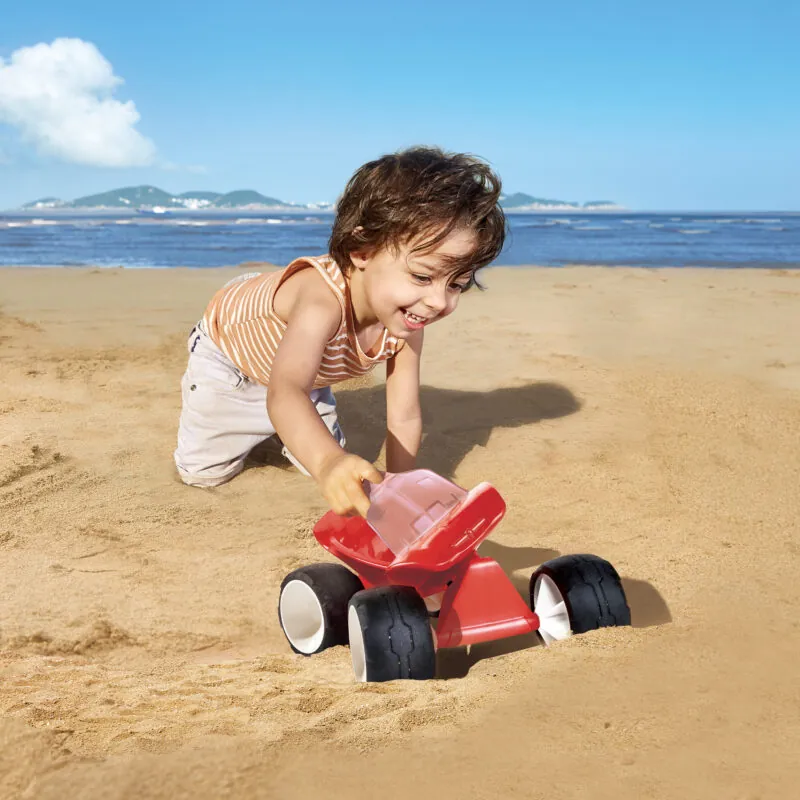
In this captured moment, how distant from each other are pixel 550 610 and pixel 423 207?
994mm

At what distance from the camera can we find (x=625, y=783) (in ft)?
3.89

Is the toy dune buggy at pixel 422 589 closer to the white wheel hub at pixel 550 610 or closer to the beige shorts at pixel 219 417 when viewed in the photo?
the white wheel hub at pixel 550 610

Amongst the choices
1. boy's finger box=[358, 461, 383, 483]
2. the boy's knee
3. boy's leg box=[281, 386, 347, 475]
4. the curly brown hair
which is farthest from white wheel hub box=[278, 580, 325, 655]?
boy's leg box=[281, 386, 347, 475]

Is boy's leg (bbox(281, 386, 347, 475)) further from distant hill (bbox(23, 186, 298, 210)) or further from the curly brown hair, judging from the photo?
distant hill (bbox(23, 186, 298, 210))

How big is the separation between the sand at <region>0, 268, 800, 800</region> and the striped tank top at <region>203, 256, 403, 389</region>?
0.45 metres

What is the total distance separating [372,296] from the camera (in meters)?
2.20

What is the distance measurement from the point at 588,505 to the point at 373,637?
1.28m

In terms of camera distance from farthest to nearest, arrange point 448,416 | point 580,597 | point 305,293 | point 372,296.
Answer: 1. point 448,416
2. point 305,293
3. point 372,296
4. point 580,597

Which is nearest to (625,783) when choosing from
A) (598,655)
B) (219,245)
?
(598,655)

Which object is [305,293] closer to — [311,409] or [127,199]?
[311,409]

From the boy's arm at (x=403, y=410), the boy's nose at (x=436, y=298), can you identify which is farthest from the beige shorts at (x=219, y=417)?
the boy's nose at (x=436, y=298)

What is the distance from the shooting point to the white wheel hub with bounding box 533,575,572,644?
1.80 meters

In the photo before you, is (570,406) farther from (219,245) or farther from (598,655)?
(219,245)

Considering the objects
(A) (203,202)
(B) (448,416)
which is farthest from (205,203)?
(B) (448,416)
